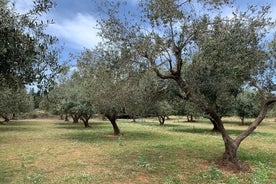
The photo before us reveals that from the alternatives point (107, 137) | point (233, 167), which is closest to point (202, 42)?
point (233, 167)

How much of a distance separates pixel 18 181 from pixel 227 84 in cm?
891

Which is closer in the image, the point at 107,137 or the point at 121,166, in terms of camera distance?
the point at 121,166

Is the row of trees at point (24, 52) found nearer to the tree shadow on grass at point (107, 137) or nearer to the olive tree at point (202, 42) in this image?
the olive tree at point (202, 42)

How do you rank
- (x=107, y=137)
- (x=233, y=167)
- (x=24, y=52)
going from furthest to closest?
(x=107, y=137)
(x=233, y=167)
(x=24, y=52)

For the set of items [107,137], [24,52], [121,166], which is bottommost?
[121,166]

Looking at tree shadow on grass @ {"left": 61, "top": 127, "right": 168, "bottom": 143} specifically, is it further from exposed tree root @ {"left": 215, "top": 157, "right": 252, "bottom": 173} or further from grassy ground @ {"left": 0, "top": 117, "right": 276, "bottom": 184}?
exposed tree root @ {"left": 215, "top": 157, "right": 252, "bottom": 173}

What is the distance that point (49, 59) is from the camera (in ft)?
22.7

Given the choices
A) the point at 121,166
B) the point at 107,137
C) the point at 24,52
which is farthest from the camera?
the point at 107,137

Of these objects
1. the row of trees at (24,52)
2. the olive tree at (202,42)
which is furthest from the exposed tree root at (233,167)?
the row of trees at (24,52)

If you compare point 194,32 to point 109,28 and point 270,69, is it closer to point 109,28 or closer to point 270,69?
point 109,28

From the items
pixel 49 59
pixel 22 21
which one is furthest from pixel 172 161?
pixel 22 21

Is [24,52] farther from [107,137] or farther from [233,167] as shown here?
[107,137]

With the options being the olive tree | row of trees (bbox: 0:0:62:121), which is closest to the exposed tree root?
the olive tree

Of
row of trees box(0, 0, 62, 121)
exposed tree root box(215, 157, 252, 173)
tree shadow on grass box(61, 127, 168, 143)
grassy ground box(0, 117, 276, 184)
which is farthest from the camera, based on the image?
tree shadow on grass box(61, 127, 168, 143)
